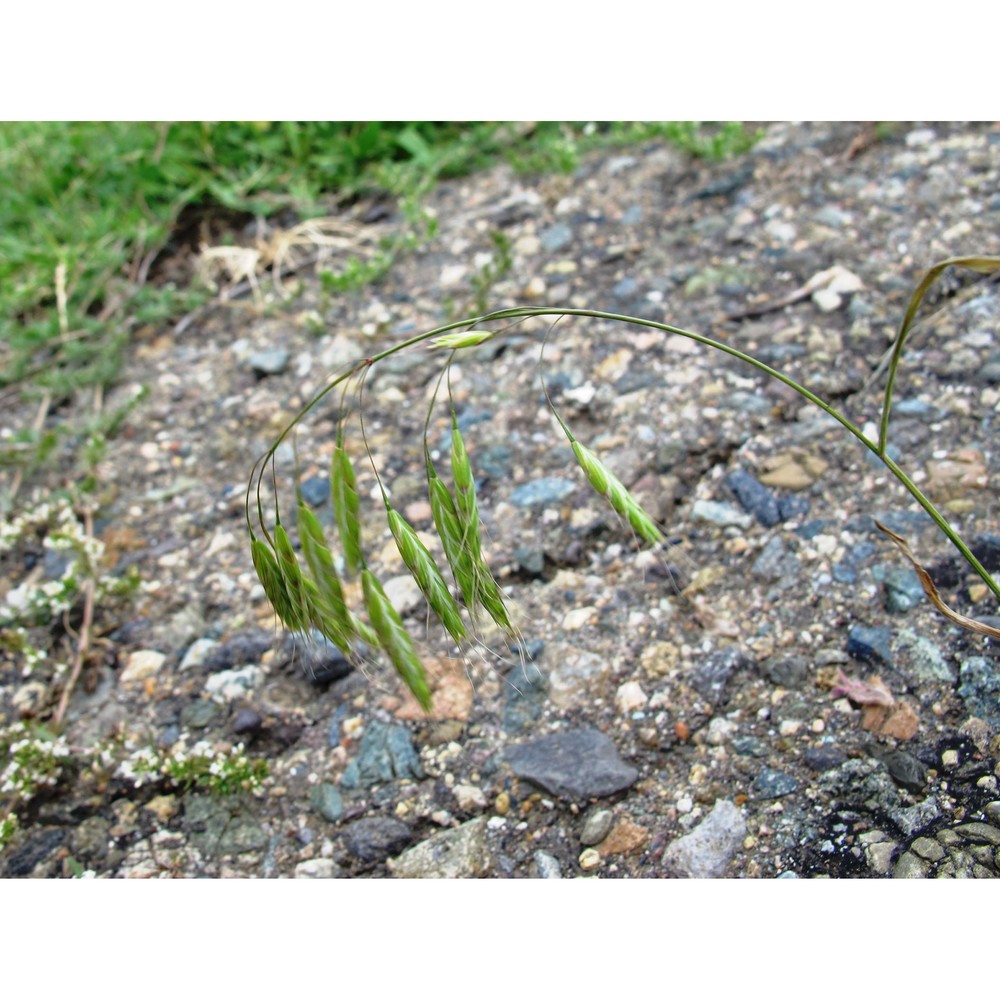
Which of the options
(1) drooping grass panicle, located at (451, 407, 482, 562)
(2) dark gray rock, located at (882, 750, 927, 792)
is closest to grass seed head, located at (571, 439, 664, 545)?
(1) drooping grass panicle, located at (451, 407, 482, 562)

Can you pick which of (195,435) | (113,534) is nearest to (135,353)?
(195,435)

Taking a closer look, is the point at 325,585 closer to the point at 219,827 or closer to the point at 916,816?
the point at 219,827

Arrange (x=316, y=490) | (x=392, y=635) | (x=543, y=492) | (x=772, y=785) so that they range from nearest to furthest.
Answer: (x=392, y=635) → (x=772, y=785) → (x=543, y=492) → (x=316, y=490)

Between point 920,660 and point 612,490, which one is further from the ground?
point 612,490

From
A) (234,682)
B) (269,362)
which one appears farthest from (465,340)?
(269,362)

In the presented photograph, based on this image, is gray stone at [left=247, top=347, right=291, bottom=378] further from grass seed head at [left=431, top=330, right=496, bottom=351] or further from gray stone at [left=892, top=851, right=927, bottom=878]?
gray stone at [left=892, top=851, right=927, bottom=878]

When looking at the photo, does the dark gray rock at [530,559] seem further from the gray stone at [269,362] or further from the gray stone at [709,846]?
the gray stone at [269,362]
